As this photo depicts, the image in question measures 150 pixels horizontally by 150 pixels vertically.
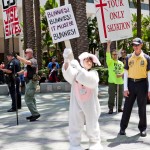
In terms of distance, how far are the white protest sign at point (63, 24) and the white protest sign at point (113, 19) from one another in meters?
1.37

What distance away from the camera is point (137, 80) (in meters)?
6.60

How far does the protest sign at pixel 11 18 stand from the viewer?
9.18 m

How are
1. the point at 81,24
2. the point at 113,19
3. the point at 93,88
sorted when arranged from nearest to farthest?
the point at 93,88
the point at 113,19
the point at 81,24

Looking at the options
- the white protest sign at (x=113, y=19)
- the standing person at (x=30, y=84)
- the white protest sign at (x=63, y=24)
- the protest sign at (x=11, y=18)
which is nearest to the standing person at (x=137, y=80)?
the white protest sign at (x=63, y=24)

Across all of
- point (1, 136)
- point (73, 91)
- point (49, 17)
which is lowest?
point (1, 136)

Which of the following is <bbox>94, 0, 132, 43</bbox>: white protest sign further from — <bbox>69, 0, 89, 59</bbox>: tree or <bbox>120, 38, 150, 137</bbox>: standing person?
<bbox>69, 0, 89, 59</bbox>: tree

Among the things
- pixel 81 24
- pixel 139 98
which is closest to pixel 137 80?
pixel 139 98

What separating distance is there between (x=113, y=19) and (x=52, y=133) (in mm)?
3361

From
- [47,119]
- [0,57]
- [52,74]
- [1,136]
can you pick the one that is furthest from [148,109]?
[0,57]

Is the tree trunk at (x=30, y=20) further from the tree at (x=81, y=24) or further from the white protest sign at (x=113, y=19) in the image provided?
the white protest sign at (x=113, y=19)

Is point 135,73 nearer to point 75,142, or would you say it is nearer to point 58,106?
point 75,142

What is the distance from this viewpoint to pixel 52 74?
16.9 metres

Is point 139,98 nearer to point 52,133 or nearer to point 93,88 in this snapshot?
point 93,88

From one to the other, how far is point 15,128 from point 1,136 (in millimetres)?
806
